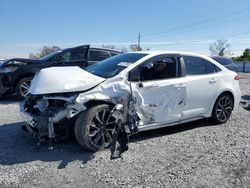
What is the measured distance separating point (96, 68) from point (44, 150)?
1889 mm

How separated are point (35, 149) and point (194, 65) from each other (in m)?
3.52

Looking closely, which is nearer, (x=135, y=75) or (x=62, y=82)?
(x=62, y=82)

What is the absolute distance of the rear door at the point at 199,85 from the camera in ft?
18.7

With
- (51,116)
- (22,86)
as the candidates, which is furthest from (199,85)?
(22,86)

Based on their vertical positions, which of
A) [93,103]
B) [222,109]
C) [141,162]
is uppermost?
[93,103]

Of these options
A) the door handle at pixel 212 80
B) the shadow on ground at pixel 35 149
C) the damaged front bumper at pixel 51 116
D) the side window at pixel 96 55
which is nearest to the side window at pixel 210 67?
the door handle at pixel 212 80

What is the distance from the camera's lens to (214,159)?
446 centimetres

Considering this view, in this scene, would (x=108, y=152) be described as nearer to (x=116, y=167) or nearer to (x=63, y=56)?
(x=116, y=167)

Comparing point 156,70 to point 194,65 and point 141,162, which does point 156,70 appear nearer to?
point 194,65

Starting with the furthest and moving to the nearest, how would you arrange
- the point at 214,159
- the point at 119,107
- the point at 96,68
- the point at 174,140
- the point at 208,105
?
the point at 208,105 → the point at 96,68 → the point at 174,140 → the point at 119,107 → the point at 214,159

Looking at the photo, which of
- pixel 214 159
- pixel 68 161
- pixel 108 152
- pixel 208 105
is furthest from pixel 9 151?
pixel 208 105

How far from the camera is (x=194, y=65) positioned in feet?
19.7

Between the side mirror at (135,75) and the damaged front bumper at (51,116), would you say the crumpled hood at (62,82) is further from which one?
the side mirror at (135,75)

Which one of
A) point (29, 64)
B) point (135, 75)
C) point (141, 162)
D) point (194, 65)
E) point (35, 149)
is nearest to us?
point (141, 162)
